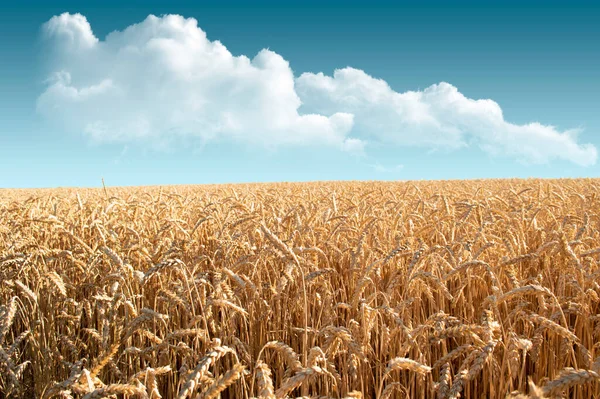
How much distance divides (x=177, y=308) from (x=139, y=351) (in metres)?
0.92

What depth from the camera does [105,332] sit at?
2.03m

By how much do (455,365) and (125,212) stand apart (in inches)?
144

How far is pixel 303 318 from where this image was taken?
2945 millimetres

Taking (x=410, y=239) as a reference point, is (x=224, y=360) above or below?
below

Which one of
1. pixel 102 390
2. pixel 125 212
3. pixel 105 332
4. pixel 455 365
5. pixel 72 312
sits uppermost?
pixel 125 212

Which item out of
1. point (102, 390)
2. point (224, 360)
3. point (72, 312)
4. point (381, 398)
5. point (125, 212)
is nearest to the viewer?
point (102, 390)

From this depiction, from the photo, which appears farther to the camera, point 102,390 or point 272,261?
point 272,261

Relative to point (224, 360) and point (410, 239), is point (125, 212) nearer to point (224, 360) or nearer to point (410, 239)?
point (224, 360)

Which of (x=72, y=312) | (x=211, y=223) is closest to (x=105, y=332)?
(x=72, y=312)

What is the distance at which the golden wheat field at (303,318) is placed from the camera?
1639 millimetres

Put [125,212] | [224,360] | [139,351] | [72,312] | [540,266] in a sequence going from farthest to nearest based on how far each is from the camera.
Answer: [125,212]
[540,266]
[72,312]
[224,360]
[139,351]

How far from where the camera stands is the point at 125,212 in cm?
467

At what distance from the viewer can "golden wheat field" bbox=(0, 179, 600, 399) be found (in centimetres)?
164

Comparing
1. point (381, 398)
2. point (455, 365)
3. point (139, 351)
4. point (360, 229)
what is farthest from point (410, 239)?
point (139, 351)
